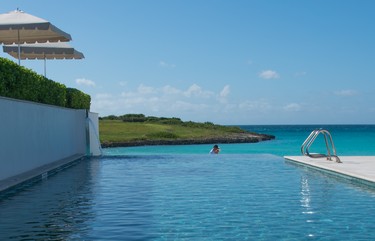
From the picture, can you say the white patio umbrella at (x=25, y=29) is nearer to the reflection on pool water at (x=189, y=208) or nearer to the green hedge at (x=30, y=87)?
the green hedge at (x=30, y=87)

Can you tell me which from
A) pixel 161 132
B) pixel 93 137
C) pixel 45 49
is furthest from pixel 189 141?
pixel 45 49

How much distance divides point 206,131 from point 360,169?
53637 mm

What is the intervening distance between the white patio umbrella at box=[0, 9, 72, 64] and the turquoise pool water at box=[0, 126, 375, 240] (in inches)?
195

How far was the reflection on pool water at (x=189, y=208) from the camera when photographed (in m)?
7.53

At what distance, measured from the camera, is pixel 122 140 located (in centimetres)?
5544

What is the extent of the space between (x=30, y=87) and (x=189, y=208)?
8442 millimetres

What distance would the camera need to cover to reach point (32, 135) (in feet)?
53.6

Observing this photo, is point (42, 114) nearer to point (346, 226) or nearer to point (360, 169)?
point (360, 169)

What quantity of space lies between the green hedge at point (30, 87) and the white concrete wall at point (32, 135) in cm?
27

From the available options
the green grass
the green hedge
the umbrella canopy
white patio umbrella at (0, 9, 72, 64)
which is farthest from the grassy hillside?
white patio umbrella at (0, 9, 72, 64)

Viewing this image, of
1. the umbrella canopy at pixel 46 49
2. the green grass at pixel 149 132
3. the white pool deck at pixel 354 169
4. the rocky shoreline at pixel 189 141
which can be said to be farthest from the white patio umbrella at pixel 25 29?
the green grass at pixel 149 132

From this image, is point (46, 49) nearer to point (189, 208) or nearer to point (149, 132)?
point (189, 208)

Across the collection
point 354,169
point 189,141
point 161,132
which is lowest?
point 354,169

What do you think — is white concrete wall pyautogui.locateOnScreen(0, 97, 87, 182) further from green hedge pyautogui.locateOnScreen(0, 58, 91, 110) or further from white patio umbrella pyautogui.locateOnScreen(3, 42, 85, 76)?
white patio umbrella pyautogui.locateOnScreen(3, 42, 85, 76)
